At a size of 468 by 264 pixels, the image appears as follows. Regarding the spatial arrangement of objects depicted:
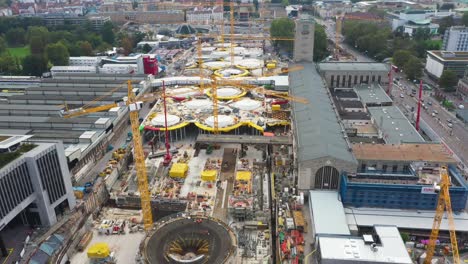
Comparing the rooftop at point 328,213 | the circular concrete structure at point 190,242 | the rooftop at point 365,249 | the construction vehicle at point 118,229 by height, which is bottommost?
the construction vehicle at point 118,229

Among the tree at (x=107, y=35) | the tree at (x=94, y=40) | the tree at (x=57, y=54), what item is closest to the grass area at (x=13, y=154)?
the tree at (x=57, y=54)

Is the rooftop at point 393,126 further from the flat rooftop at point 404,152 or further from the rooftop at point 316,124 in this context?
the rooftop at point 316,124

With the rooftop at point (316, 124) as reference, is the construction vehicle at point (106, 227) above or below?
below

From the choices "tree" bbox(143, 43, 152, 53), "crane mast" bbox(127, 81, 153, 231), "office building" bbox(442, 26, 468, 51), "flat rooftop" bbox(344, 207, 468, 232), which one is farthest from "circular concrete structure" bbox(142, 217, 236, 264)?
"office building" bbox(442, 26, 468, 51)

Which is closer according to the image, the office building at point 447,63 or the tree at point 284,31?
the office building at point 447,63

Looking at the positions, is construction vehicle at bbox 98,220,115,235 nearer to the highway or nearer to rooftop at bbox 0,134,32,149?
rooftop at bbox 0,134,32,149
